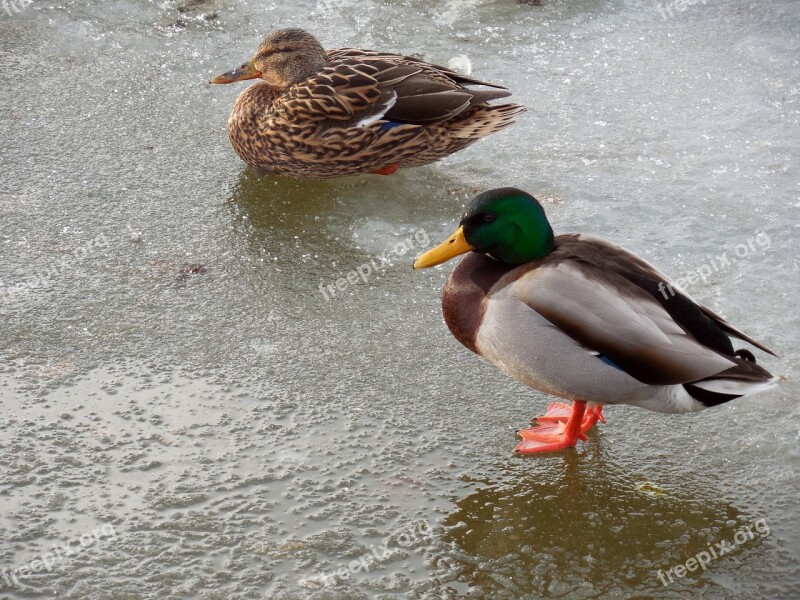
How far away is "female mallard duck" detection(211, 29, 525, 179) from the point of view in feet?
15.3

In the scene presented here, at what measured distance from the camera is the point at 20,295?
12.9 feet

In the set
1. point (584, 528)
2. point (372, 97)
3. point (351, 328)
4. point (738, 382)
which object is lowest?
point (584, 528)

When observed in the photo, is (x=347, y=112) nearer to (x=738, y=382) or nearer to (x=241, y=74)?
(x=241, y=74)

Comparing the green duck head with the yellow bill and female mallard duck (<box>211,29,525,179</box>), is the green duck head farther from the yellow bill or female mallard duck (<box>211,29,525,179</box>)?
female mallard duck (<box>211,29,525,179</box>)

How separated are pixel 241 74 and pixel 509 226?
225 centimetres

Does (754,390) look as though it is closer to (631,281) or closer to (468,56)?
(631,281)

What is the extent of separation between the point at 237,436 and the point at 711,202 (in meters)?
2.60

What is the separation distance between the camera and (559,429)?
347 centimetres

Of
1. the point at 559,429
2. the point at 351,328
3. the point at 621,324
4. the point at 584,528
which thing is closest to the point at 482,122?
the point at 351,328

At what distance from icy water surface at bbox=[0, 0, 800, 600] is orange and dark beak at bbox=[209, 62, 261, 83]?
37 cm

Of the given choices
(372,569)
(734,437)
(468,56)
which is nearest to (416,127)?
(468,56)

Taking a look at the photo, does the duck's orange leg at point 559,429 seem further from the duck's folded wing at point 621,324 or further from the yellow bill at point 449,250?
the yellow bill at point 449,250

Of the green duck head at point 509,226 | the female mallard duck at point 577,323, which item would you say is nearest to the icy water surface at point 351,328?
the female mallard duck at point 577,323

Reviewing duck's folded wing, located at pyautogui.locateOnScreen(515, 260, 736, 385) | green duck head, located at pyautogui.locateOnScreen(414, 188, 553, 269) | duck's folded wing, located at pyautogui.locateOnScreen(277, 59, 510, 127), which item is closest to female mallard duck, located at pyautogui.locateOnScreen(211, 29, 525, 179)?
duck's folded wing, located at pyautogui.locateOnScreen(277, 59, 510, 127)
